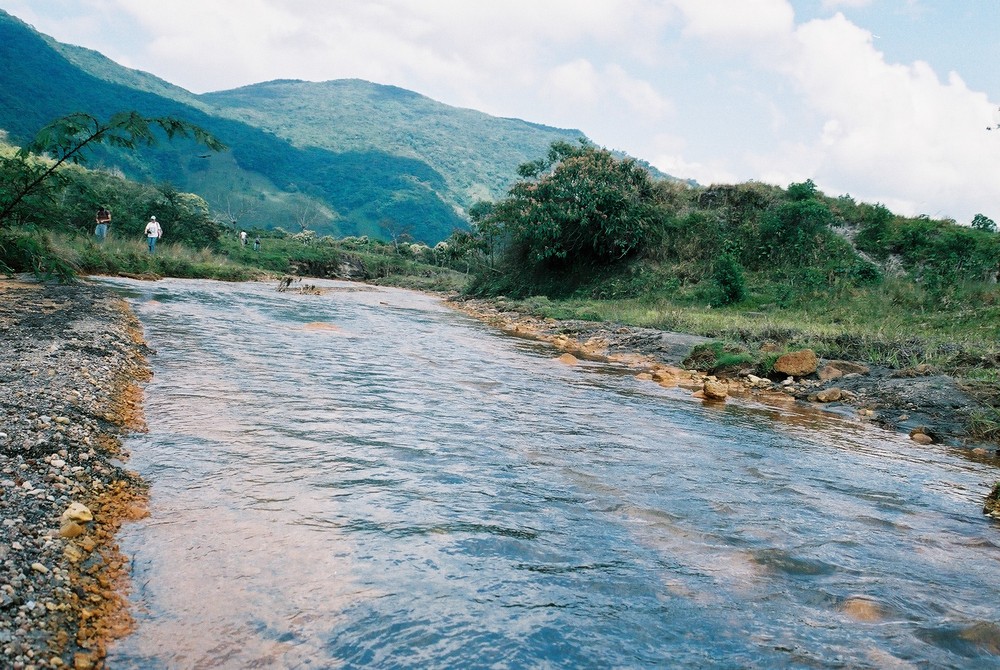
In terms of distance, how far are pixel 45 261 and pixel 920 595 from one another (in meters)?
11.8

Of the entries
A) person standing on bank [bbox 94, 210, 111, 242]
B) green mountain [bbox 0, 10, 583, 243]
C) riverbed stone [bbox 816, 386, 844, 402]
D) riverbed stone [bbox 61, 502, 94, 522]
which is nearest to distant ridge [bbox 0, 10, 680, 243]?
green mountain [bbox 0, 10, 583, 243]

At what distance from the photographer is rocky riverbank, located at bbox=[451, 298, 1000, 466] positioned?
7.36m

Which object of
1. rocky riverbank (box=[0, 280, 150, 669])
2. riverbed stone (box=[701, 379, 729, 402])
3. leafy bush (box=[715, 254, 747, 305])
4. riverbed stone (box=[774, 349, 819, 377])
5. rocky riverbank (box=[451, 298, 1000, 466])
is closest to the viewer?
rocky riverbank (box=[0, 280, 150, 669])

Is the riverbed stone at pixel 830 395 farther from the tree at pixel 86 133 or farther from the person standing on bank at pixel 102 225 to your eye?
the person standing on bank at pixel 102 225

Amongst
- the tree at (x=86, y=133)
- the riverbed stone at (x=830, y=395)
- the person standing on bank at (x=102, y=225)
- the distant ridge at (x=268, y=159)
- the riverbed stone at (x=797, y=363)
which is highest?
the distant ridge at (x=268, y=159)

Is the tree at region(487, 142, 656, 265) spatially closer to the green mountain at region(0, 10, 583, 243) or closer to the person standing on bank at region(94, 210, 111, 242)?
the person standing on bank at region(94, 210, 111, 242)

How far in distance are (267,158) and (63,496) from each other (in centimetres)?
13769

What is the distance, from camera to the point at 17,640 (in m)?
2.20

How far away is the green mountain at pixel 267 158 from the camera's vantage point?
328 ft

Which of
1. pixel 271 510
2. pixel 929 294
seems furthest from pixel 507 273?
pixel 271 510

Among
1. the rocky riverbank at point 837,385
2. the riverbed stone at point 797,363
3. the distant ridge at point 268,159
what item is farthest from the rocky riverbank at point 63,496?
the distant ridge at point 268,159

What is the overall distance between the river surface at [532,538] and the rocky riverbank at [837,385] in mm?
638

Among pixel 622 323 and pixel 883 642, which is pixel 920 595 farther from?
pixel 622 323

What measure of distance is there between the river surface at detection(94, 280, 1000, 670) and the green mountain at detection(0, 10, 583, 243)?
83.0 metres
